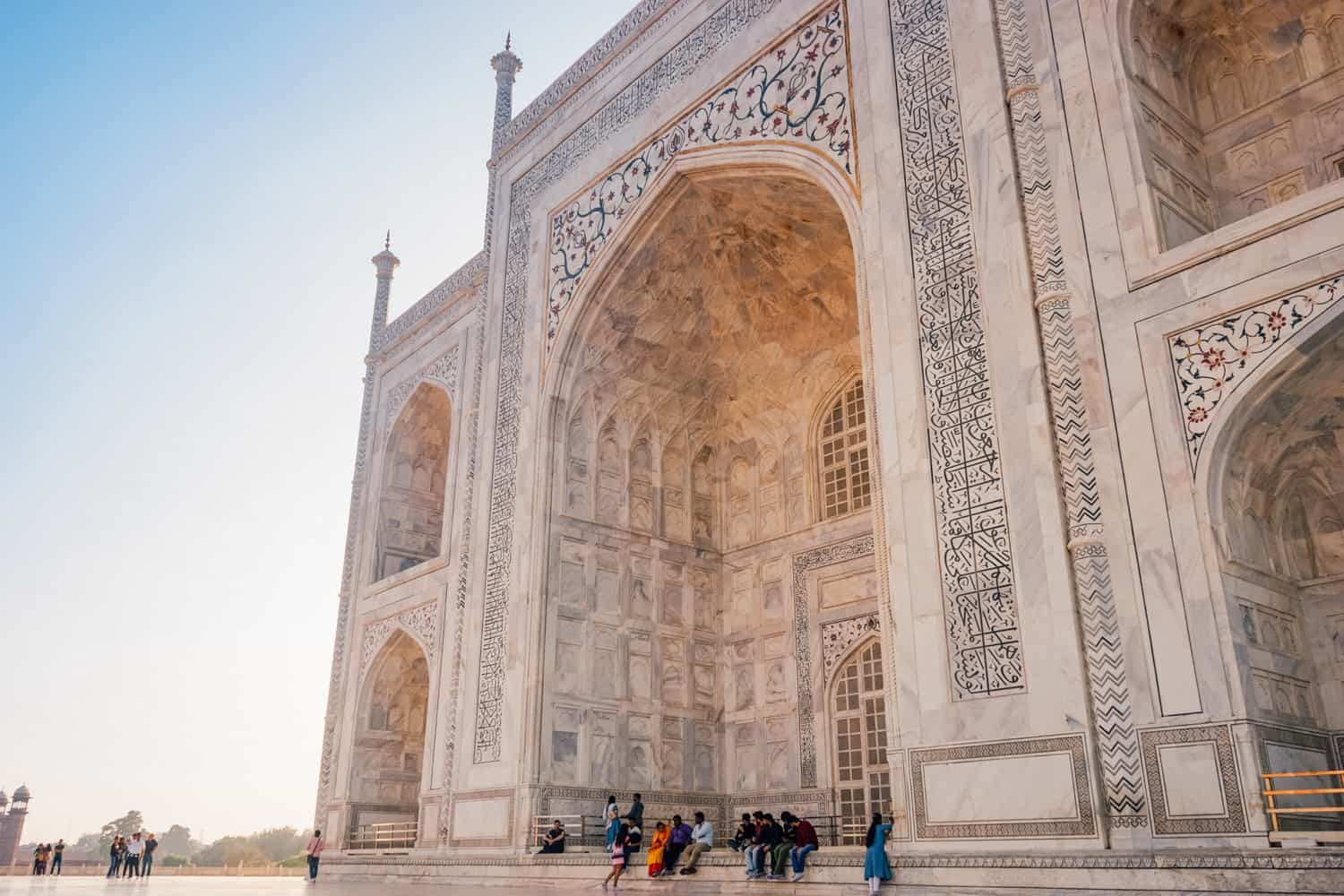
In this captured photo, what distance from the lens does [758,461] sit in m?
14.3

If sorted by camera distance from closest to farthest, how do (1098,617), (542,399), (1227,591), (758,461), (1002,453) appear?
(1227,591) → (1098,617) → (1002,453) → (542,399) → (758,461)

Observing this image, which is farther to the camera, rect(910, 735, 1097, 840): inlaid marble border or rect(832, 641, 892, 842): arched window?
rect(832, 641, 892, 842): arched window

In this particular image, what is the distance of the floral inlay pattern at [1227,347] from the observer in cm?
654

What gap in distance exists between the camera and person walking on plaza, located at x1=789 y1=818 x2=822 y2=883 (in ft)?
26.2

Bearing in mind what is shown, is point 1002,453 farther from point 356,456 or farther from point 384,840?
point 356,456

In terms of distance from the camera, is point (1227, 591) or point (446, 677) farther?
point (446, 677)

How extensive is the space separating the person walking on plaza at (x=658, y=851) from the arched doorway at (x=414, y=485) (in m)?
8.17

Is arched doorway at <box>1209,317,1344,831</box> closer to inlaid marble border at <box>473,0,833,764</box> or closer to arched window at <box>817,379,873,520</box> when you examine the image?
arched window at <box>817,379,873,520</box>

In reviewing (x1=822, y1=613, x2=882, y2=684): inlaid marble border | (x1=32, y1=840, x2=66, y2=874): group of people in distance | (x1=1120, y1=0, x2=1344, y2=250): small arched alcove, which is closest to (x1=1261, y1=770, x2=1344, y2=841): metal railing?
(x1=1120, y1=0, x2=1344, y2=250): small arched alcove

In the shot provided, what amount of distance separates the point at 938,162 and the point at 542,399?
5.72 meters

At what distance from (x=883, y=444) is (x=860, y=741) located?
4758 mm

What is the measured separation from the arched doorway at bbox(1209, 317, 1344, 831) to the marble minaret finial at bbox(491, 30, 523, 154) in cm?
1156

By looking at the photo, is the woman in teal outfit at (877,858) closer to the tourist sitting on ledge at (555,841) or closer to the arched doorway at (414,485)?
the tourist sitting on ledge at (555,841)

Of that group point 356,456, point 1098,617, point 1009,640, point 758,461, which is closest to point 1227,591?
point 1098,617
